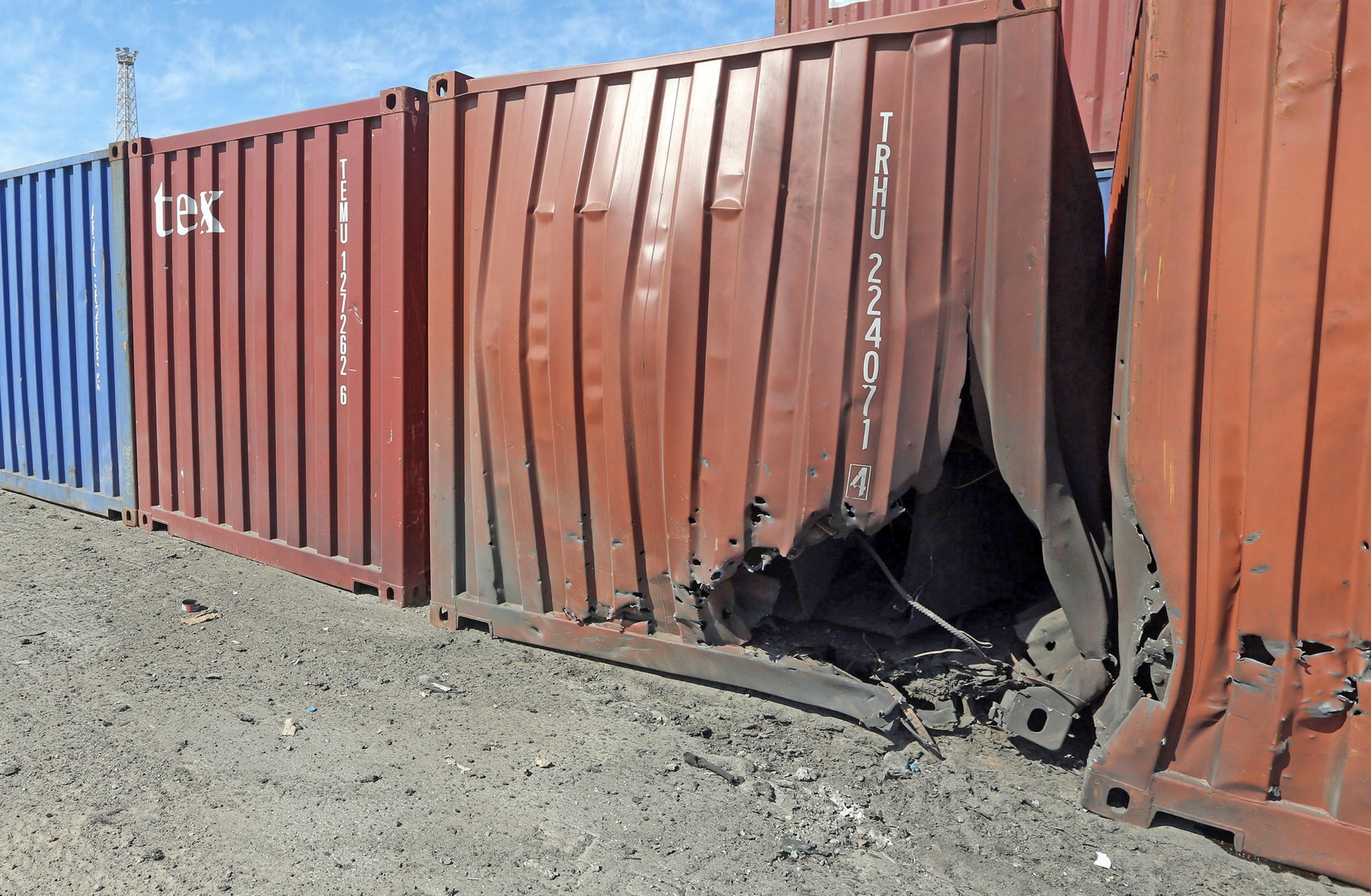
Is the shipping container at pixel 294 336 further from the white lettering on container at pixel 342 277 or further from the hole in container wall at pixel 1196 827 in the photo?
the hole in container wall at pixel 1196 827

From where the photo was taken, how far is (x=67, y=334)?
22.6ft

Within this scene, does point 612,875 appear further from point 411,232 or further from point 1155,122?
point 411,232

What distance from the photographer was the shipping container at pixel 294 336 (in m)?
4.70


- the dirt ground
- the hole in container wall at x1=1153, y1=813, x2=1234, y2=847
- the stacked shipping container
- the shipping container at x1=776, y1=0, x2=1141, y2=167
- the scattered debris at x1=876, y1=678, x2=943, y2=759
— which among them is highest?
the shipping container at x1=776, y1=0, x2=1141, y2=167

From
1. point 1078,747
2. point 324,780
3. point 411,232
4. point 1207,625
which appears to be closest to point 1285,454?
point 1207,625

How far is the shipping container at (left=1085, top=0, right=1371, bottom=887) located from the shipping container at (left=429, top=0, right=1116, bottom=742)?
1.07 ft

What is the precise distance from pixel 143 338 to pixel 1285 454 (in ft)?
21.8

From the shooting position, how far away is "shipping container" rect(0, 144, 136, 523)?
6383mm

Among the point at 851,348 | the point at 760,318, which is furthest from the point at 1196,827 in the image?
the point at 760,318

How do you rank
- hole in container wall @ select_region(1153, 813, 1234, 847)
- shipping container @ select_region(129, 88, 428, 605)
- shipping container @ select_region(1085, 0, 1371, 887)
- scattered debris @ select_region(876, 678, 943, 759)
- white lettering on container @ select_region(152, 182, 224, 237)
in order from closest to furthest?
shipping container @ select_region(1085, 0, 1371, 887)
hole in container wall @ select_region(1153, 813, 1234, 847)
scattered debris @ select_region(876, 678, 943, 759)
shipping container @ select_region(129, 88, 428, 605)
white lettering on container @ select_region(152, 182, 224, 237)

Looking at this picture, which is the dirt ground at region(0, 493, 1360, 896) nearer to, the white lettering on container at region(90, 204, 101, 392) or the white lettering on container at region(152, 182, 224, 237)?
the white lettering on container at region(152, 182, 224, 237)

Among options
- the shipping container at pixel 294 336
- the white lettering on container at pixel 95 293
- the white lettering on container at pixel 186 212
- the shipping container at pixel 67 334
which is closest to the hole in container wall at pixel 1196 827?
the shipping container at pixel 294 336

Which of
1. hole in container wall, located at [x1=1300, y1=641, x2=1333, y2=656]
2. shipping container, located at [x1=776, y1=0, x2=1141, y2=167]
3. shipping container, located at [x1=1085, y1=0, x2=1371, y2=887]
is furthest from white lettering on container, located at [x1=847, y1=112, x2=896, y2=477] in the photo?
shipping container, located at [x1=776, y1=0, x2=1141, y2=167]

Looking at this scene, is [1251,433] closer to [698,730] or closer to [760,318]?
[760,318]
